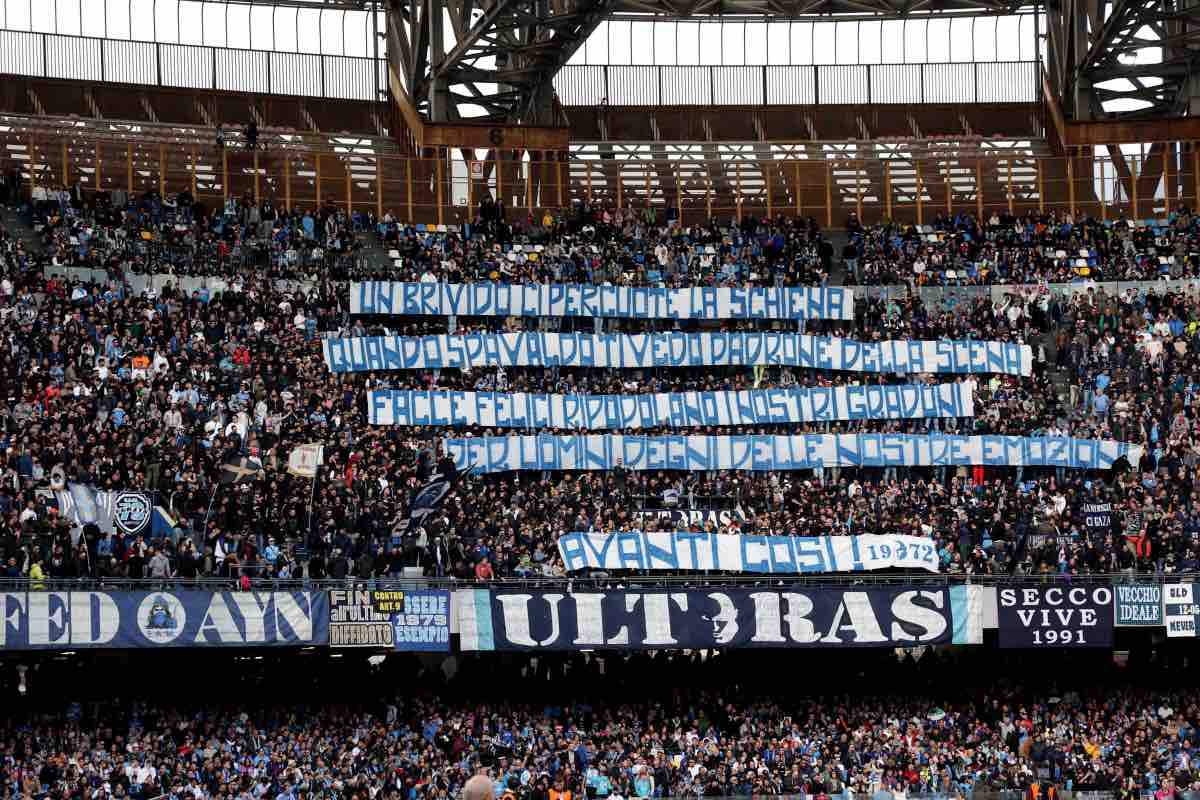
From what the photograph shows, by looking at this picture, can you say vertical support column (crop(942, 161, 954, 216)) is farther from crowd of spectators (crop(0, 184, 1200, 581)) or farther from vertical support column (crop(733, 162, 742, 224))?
vertical support column (crop(733, 162, 742, 224))

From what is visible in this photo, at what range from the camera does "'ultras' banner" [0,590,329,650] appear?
39.6 meters

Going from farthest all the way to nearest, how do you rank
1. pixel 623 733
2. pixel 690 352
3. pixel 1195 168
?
pixel 1195 168, pixel 690 352, pixel 623 733

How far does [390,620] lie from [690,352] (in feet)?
52.1

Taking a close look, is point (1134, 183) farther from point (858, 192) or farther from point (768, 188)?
point (768, 188)

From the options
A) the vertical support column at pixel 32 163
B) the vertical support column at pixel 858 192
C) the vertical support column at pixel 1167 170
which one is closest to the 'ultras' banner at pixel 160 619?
the vertical support column at pixel 32 163

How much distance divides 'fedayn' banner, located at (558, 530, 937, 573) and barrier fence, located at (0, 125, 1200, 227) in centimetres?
2014

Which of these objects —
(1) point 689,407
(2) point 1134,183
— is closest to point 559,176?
(1) point 689,407

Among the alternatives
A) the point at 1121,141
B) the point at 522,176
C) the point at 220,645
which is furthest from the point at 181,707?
the point at 1121,141

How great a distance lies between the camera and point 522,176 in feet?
207

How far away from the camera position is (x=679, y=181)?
211ft

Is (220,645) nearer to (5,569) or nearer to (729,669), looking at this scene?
(5,569)

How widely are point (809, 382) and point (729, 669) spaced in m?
11.0

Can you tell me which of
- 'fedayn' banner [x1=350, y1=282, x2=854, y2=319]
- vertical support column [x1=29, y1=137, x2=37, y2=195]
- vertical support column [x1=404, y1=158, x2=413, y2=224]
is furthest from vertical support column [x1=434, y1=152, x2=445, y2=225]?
vertical support column [x1=29, y1=137, x2=37, y2=195]

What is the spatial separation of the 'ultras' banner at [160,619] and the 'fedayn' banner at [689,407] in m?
11.0
